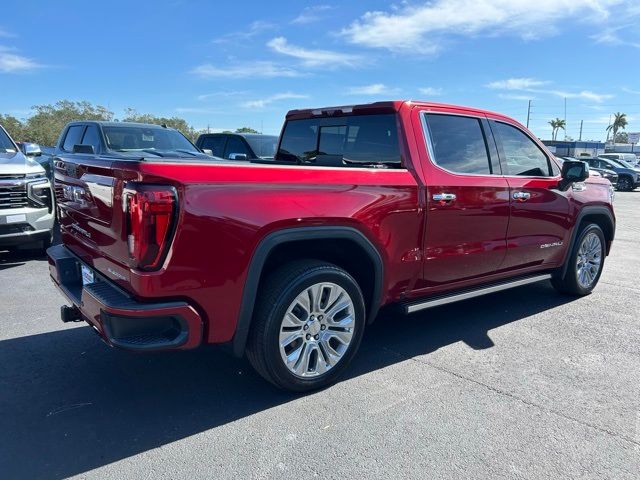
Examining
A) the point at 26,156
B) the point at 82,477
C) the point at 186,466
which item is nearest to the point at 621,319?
the point at 186,466

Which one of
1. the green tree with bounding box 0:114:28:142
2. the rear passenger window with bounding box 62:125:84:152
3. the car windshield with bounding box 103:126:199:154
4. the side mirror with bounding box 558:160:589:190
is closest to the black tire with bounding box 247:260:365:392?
the side mirror with bounding box 558:160:589:190

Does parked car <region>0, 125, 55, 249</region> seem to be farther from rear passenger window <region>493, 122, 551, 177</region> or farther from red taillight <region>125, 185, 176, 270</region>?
rear passenger window <region>493, 122, 551, 177</region>

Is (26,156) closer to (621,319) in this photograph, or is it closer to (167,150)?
(167,150)

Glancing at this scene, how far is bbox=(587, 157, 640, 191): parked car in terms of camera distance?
2578 cm

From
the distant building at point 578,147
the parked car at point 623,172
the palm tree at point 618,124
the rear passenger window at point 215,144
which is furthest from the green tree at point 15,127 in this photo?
the palm tree at point 618,124

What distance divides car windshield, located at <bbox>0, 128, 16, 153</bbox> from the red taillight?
5845mm

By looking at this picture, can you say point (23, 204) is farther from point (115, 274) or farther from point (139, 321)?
point (139, 321)

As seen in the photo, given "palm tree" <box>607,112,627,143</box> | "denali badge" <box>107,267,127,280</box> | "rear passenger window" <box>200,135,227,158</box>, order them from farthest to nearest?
"palm tree" <box>607,112,627,143</box>, "rear passenger window" <box>200,135,227,158</box>, "denali badge" <box>107,267,127,280</box>

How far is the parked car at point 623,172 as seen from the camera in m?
25.8

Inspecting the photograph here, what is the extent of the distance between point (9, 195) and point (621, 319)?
7.06m

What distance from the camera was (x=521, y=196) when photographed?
451cm

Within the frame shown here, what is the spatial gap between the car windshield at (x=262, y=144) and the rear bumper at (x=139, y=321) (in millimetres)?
7853

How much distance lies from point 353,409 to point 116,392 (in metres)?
1.53

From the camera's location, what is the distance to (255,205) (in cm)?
284
